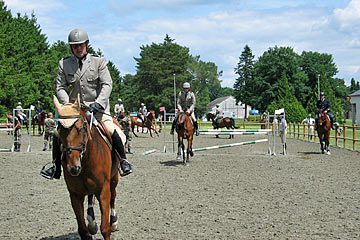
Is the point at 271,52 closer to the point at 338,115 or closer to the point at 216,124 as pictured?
the point at 338,115

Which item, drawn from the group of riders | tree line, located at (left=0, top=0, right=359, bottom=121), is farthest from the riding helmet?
tree line, located at (left=0, top=0, right=359, bottom=121)

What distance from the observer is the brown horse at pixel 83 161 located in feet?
14.1

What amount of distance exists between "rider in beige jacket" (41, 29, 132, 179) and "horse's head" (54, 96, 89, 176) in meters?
0.85

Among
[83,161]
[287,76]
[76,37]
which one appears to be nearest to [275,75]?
[287,76]

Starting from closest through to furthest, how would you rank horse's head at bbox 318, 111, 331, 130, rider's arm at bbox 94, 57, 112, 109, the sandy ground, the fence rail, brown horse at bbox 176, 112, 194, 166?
rider's arm at bbox 94, 57, 112, 109
the sandy ground
brown horse at bbox 176, 112, 194, 166
horse's head at bbox 318, 111, 331, 130
the fence rail

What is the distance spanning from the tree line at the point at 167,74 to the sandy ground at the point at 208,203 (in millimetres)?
32933

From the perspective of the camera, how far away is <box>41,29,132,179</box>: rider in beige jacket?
538cm

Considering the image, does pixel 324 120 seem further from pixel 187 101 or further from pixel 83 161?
pixel 83 161

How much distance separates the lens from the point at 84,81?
5555 millimetres

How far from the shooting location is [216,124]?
106 ft

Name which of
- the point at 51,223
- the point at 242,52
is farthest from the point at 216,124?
the point at 242,52

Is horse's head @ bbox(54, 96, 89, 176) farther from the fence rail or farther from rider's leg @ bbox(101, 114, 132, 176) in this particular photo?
the fence rail

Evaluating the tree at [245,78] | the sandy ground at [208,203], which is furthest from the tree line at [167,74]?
the sandy ground at [208,203]

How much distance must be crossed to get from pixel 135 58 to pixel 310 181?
7771 cm
